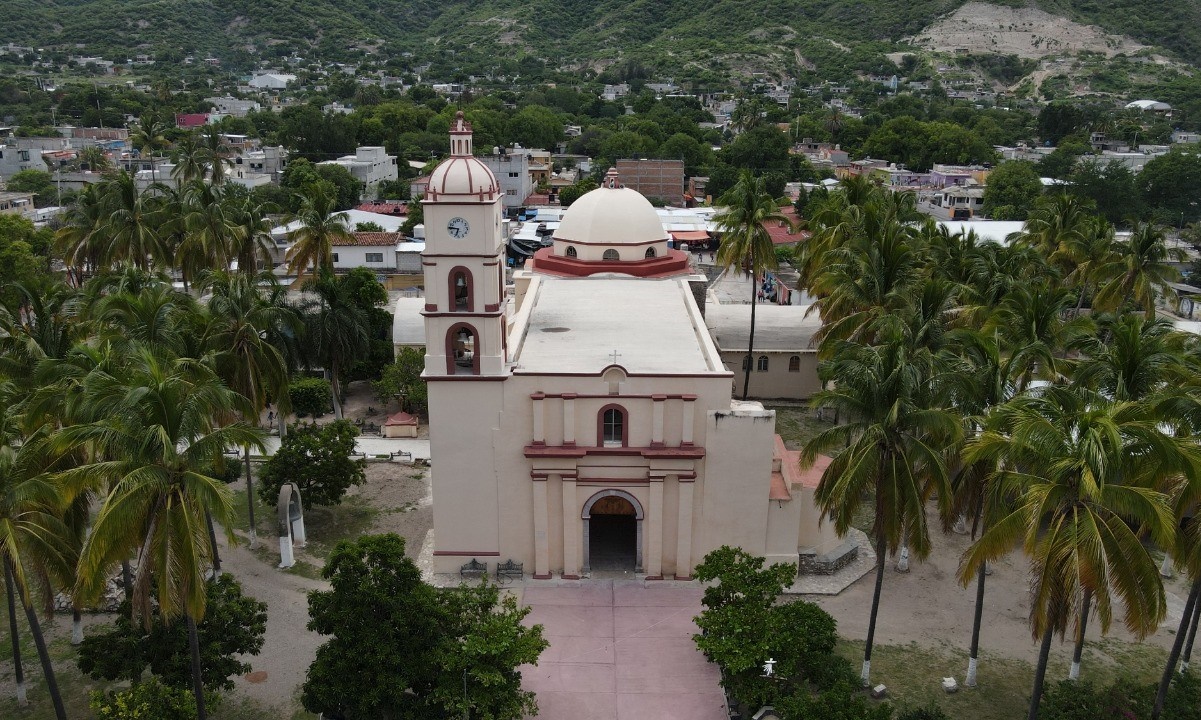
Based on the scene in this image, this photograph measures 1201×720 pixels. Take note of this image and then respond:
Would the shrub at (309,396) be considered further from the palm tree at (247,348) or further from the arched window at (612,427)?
the arched window at (612,427)

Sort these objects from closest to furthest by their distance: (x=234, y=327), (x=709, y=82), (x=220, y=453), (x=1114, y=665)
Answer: (x=220, y=453) → (x=1114, y=665) → (x=234, y=327) → (x=709, y=82)

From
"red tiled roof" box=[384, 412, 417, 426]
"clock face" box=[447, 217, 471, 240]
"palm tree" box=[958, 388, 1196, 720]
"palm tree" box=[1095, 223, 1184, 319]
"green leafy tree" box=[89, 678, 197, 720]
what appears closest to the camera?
"palm tree" box=[958, 388, 1196, 720]

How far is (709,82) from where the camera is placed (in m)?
194

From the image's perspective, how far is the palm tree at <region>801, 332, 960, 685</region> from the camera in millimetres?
21297

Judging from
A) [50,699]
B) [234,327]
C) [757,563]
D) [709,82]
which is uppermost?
[709,82]

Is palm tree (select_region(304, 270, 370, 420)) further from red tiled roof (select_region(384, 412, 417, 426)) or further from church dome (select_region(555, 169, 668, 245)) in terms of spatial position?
church dome (select_region(555, 169, 668, 245))

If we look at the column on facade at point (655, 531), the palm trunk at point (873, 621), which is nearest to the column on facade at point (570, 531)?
the column on facade at point (655, 531)

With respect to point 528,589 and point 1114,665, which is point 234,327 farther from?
point 1114,665

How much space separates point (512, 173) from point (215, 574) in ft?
235

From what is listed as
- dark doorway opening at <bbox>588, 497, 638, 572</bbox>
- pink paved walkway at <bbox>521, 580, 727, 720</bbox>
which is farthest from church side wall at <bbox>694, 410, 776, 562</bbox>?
dark doorway opening at <bbox>588, 497, 638, 572</bbox>

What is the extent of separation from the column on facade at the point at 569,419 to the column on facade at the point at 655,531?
8.75 ft

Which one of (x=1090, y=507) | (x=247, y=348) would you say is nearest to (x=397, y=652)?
(x=247, y=348)

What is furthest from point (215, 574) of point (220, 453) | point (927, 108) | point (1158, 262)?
point (927, 108)

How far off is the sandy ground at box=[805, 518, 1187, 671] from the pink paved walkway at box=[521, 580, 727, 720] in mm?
4664
